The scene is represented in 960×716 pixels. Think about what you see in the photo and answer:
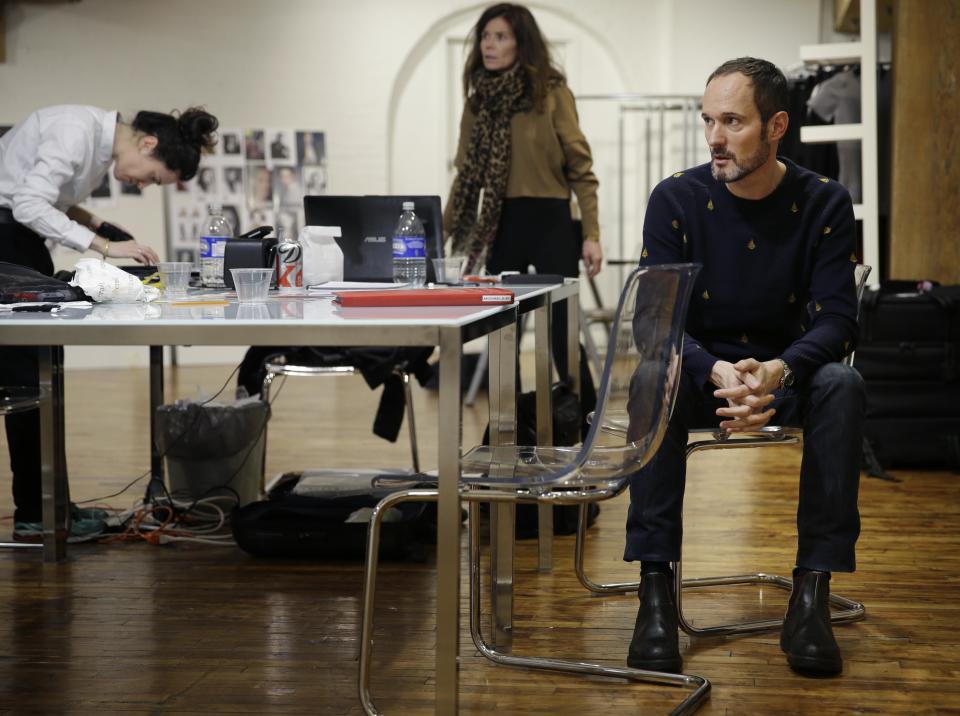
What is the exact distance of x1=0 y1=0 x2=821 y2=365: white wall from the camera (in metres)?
7.30

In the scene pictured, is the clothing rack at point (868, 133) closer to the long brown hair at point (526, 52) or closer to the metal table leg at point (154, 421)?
the long brown hair at point (526, 52)

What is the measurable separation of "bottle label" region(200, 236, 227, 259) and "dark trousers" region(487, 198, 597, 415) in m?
1.29

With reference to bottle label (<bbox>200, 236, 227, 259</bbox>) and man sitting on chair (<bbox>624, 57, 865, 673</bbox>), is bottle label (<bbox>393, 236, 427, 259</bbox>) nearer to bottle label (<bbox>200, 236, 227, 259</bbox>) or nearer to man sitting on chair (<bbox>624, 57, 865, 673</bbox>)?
bottle label (<bbox>200, 236, 227, 259</bbox>)

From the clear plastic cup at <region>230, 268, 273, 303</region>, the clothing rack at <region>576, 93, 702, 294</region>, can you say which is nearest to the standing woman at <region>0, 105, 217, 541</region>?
the clear plastic cup at <region>230, 268, 273, 303</region>

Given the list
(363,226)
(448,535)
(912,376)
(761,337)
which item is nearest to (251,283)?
(448,535)

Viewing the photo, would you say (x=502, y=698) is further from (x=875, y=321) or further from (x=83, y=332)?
(x=875, y=321)

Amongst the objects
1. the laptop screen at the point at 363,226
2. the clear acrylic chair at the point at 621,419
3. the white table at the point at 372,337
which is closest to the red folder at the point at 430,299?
the white table at the point at 372,337

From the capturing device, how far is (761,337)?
226 cm

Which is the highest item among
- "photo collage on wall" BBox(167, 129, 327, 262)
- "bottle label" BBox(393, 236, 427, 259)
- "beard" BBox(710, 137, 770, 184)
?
"photo collage on wall" BBox(167, 129, 327, 262)

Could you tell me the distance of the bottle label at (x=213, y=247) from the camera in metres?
2.60

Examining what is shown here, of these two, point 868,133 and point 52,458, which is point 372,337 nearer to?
point 52,458

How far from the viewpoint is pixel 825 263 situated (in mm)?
2193

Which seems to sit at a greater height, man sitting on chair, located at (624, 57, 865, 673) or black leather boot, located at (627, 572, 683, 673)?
man sitting on chair, located at (624, 57, 865, 673)

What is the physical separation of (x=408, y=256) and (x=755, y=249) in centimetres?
78
